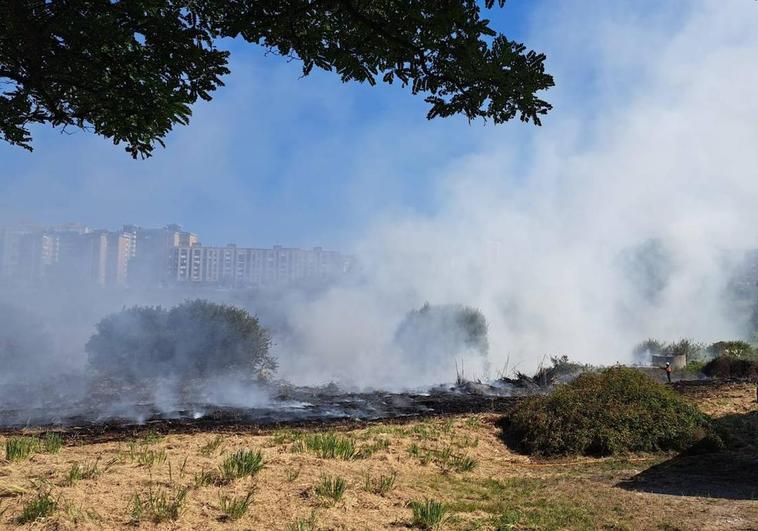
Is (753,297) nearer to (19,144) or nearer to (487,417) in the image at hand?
(487,417)

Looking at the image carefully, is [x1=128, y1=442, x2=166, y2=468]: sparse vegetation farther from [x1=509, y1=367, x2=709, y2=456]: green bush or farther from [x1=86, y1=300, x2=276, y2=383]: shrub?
[x1=86, y1=300, x2=276, y2=383]: shrub

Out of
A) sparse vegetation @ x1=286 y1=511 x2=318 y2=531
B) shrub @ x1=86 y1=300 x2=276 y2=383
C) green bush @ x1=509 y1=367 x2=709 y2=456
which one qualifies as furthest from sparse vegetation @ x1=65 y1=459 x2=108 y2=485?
shrub @ x1=86 y1=300 x2=276 y2=383

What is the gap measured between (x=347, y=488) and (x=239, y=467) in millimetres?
1084

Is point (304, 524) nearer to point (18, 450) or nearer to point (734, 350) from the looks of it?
point (18, 450)

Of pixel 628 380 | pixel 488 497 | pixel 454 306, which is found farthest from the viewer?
pixel 454 306

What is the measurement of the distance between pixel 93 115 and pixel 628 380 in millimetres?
10647

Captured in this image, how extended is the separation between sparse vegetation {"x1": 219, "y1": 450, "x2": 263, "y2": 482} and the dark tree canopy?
126 inches

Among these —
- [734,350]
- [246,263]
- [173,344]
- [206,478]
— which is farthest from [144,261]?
[206,478]

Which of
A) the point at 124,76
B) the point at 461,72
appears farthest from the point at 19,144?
the point at 461,72

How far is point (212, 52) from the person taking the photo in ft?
13.2

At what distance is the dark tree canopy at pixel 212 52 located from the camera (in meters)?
3.67

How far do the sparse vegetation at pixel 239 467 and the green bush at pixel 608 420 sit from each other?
601 cm

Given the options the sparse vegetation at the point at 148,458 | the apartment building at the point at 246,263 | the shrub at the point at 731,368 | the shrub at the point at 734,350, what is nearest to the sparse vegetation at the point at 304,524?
the sparse vegetation at the point at 148,458

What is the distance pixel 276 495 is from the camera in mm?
5012
